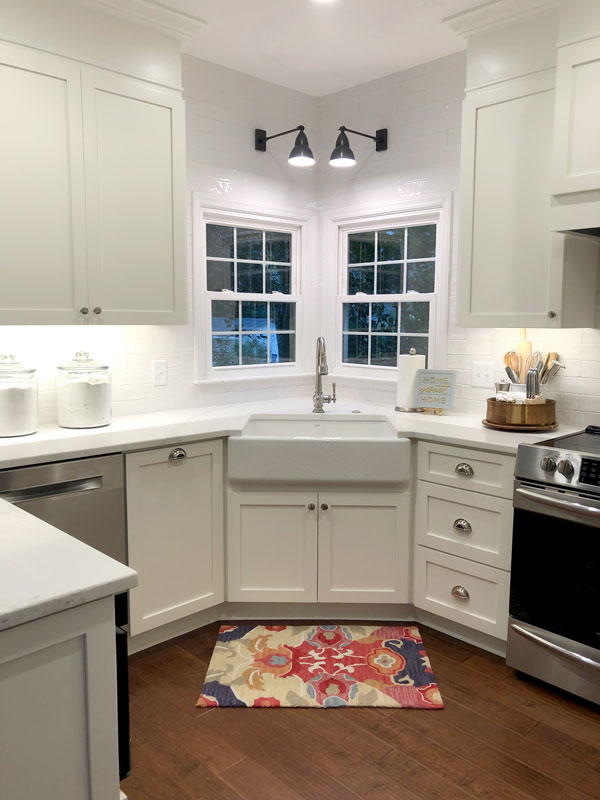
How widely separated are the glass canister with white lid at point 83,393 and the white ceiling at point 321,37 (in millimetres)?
1543

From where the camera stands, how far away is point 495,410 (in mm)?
2949

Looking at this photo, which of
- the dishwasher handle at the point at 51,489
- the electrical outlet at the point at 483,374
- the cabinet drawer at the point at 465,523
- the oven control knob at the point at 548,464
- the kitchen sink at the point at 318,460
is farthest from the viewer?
the electrical outlet at the point at 483,374

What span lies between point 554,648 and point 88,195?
2.49m

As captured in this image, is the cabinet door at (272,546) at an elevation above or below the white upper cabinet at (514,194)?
below

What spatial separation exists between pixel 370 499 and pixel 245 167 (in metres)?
1.94

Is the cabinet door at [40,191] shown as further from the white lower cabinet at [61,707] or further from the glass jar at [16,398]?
the white lower cabinet at [61,707]

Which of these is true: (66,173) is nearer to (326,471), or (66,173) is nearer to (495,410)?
(326,471)

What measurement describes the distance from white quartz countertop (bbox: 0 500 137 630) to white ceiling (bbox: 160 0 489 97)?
234cm

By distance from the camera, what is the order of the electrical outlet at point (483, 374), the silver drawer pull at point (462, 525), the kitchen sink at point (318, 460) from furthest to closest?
the electrical outlet at point (483, 374) < the kitchen sink at point (318, 460) < the silver drawer pull at point (462, 525)

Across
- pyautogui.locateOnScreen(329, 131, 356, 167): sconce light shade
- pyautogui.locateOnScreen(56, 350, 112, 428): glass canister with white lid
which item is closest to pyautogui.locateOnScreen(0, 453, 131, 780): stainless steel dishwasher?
pyautogui.locateOnScreen(56, 350, 112, 428): glass canister with white lid

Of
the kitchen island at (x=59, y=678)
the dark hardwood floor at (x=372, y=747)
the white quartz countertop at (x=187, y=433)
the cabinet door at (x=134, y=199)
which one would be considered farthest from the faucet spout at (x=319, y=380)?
the kitchen island at (x=59, y=678)

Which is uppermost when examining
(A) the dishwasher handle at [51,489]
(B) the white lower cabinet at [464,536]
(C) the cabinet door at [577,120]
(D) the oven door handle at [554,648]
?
(C) the cabinet door at [577,120]

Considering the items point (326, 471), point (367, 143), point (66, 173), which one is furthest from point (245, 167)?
point (326, 471)

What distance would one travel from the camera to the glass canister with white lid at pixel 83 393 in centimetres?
279
